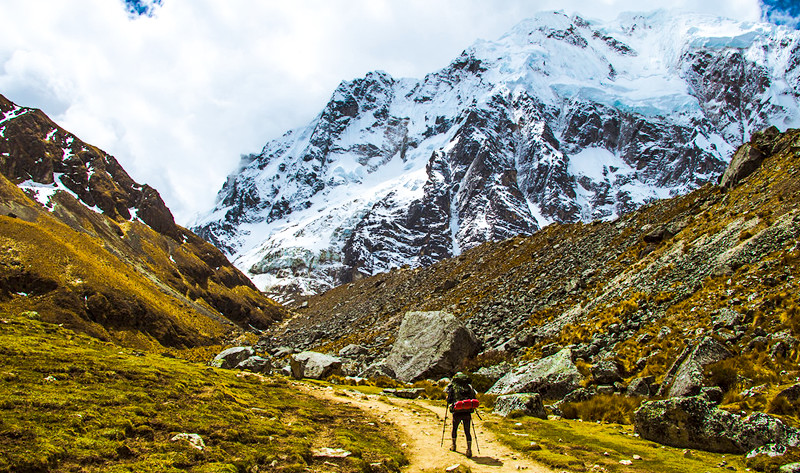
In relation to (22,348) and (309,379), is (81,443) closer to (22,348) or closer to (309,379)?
(22,348)

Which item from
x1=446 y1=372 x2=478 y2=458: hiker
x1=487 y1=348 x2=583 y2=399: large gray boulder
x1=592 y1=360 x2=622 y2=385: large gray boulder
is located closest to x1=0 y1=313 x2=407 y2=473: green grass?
x1=446 y1=372 x2=478 y2=458: hiker

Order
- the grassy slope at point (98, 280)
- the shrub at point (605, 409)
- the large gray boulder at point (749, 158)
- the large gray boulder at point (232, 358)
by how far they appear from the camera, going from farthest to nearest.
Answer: the grassy slope at point (98, 280) < the large gray boulder at point (749, 158) < the large gray boulder at point (232, 358) < the shrub at point (605, 409)

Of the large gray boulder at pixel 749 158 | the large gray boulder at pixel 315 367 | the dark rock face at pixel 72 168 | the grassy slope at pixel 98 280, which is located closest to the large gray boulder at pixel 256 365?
the large gray boulder at pixel 315 367

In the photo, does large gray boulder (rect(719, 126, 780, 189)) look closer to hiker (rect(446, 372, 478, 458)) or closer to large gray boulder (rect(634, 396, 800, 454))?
large gray boulder (rect(634, 396, 800, 454))

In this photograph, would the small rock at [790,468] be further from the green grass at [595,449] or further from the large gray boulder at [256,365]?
the large gray boulder at [256,365]

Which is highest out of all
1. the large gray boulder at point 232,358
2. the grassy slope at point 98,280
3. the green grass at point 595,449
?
the grassy slope at point 98,280

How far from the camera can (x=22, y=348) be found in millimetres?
15695

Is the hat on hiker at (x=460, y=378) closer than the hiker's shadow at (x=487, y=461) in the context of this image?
No

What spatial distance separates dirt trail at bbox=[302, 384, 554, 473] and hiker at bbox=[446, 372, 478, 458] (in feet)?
1.83

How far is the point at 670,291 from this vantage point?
76.7ft

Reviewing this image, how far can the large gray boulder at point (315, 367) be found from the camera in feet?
102

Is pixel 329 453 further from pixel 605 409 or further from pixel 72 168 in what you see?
pixel 72 168

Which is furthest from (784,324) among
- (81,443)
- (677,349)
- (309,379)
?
(309,379)

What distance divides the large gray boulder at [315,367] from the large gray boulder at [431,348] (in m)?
4.42
